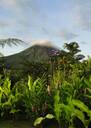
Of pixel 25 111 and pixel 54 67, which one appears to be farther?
pixel 54 67

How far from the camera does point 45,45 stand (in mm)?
18000

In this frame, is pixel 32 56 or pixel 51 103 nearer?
pixel 51 103

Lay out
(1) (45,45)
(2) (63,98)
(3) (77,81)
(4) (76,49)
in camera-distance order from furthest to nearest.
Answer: (1) (45,45) < (4) (76,49) < (3) (77,81) < (2) (63,98)

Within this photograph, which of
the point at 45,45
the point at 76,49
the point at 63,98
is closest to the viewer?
the point at 63,98

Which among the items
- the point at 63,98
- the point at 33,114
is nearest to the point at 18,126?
the point at 33,114

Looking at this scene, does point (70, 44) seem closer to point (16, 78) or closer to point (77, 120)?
point (16, 78)

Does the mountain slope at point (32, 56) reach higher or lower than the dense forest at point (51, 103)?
higher

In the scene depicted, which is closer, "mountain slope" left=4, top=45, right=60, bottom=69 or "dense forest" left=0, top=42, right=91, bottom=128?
"dense forest" left=0, top=42, right=91, bottom=128

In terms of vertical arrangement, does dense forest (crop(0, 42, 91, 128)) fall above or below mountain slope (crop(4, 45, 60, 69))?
below

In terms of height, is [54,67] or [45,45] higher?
[45,45]

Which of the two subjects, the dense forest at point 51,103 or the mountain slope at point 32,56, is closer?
the dense forest at point 51,103

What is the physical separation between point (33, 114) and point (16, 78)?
14.8 ft

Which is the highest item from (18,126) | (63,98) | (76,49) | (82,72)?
(76,49)

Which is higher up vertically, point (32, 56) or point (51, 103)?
point (32, 56)
